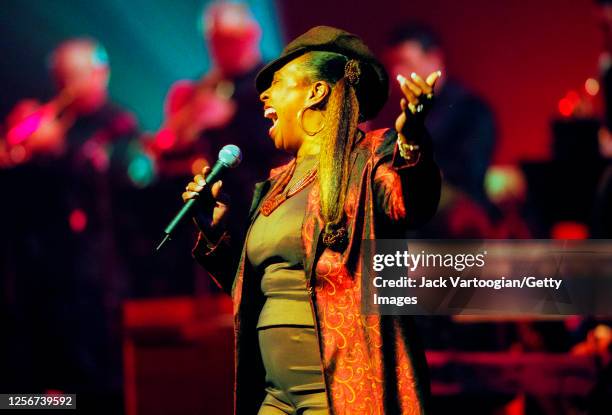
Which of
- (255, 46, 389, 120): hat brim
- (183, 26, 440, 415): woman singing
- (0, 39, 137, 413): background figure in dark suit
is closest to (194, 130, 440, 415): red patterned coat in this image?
(183, 26, 440, 415): woman singing

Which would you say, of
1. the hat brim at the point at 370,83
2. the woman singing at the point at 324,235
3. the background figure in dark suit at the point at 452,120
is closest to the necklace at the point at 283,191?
the woman singing at the point at 324,235

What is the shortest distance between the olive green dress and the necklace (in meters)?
0.02

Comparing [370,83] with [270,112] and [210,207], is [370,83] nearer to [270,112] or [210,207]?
[270,112]

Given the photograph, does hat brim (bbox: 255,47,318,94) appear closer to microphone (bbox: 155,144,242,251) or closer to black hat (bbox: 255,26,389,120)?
black hat (bbox: 255,26,389,120)

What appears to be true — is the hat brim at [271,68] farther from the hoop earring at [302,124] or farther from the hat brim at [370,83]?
the hoop earring at [302,124]

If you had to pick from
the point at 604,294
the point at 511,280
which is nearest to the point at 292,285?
the point at 511,280

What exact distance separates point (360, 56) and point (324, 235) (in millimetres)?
511

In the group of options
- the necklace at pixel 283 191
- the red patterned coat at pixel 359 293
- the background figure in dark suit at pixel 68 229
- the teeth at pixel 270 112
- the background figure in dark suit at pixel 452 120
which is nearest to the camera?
the red patterned coat at pixel 359 293

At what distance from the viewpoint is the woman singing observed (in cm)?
201

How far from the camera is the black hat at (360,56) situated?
2.33 meters

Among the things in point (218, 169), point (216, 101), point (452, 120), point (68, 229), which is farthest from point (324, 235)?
point (68, 229)

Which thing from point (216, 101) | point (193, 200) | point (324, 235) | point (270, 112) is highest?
point (216, 101)

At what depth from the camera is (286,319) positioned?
86.0 inches

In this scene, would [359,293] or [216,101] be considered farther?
[216,101]
